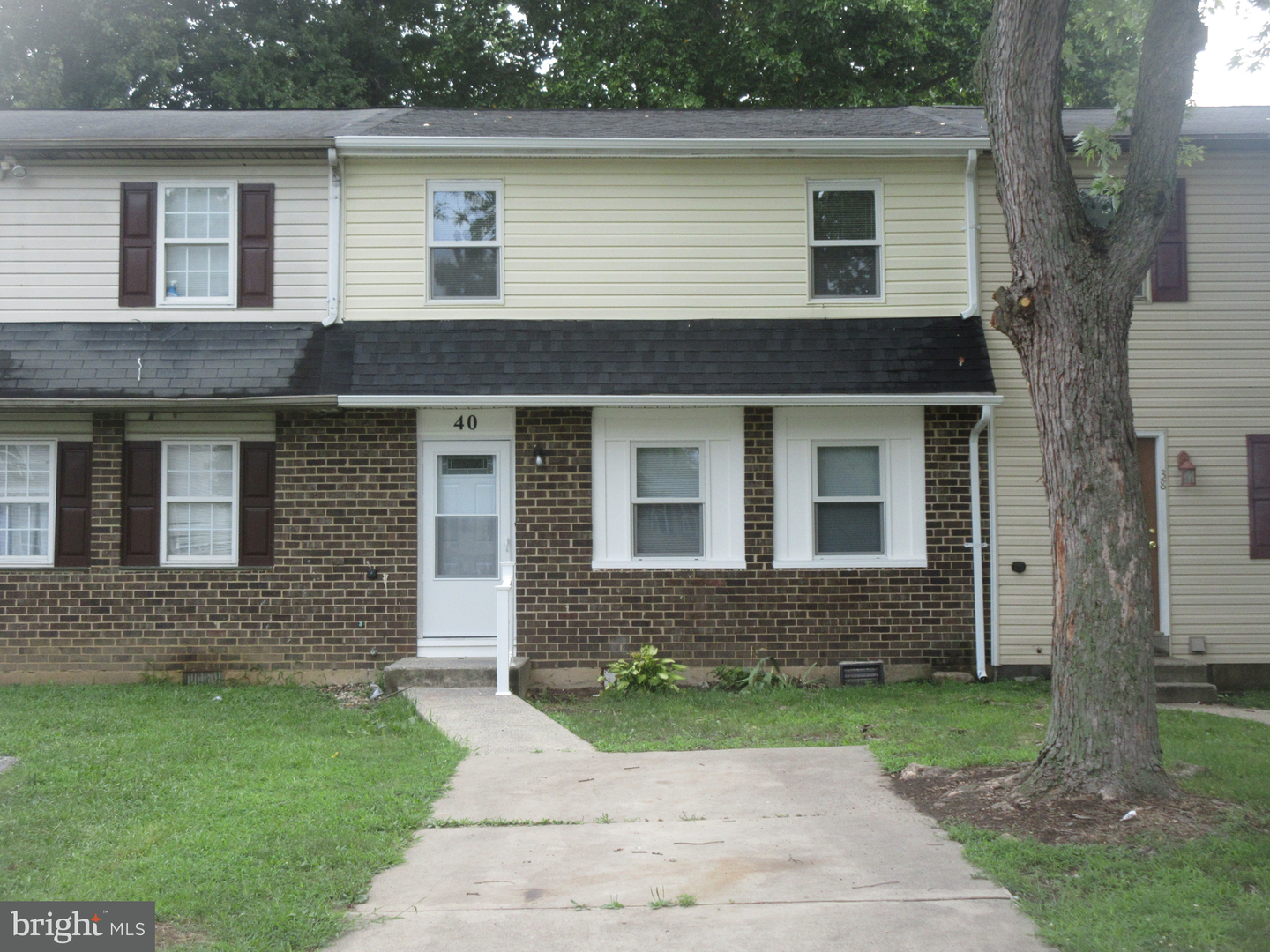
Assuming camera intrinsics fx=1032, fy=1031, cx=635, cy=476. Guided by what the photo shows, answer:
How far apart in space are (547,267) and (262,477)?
11.9 feet

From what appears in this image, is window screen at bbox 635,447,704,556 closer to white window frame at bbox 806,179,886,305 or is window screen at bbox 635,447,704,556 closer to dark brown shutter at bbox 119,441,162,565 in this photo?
white window frame at bbox 806,179,886,305

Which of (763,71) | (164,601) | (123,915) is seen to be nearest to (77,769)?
(123,915)

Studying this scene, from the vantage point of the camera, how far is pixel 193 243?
35.1ft

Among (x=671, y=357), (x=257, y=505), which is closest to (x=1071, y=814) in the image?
(x=671, y=357)

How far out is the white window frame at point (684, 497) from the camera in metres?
10.6

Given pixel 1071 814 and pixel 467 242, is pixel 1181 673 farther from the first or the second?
pixel 467 242

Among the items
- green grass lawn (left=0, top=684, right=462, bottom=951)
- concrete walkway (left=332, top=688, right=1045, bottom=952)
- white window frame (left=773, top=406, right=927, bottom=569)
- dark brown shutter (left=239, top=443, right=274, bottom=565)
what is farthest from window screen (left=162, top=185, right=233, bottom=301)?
concrete walkway (left=332, top=688, right=1045, bottom=952)

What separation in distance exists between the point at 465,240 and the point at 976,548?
6165 millimetres

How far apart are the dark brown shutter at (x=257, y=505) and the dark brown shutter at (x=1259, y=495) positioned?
1005cm

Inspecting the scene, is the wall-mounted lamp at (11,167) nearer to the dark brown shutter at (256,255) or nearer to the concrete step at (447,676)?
the dark brown shutter at (256,255)

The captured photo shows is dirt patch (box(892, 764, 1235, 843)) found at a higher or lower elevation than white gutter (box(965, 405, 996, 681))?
lower

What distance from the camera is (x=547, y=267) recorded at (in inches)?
423

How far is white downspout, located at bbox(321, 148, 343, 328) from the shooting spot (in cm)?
1058

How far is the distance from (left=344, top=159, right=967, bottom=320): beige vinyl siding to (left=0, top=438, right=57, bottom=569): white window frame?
347cm
